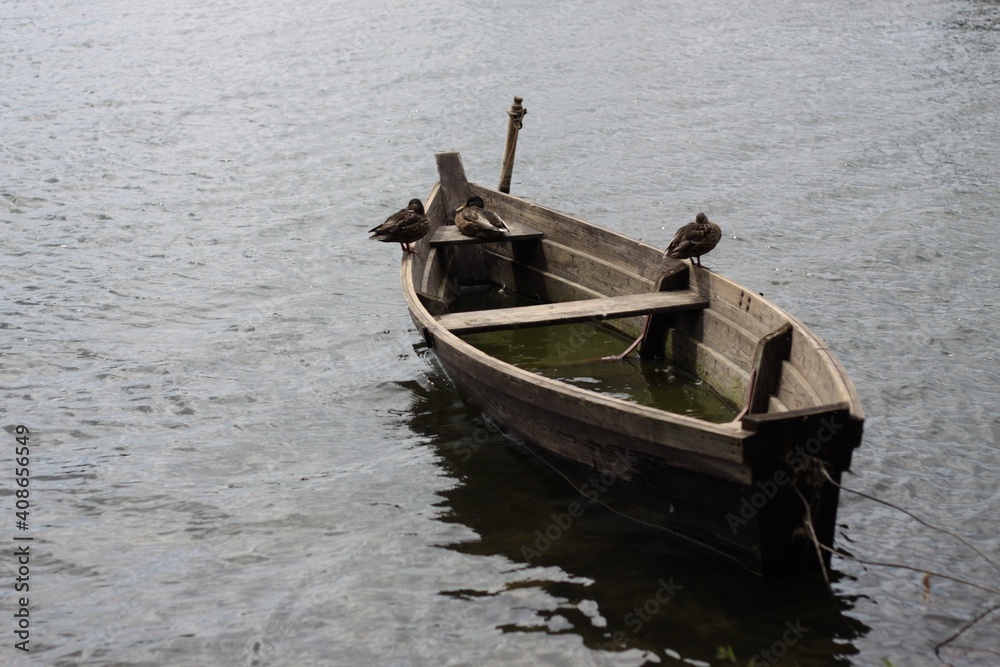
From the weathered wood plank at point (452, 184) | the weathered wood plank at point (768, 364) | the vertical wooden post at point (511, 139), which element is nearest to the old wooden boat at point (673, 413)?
the weathered wood plank at point (768, 364)

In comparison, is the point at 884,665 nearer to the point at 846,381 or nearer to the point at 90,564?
the point at 846,381

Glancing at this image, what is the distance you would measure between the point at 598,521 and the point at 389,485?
1.74 metres

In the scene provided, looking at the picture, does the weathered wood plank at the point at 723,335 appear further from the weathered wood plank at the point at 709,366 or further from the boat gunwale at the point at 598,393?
the boat gunwale at the point at 598,393

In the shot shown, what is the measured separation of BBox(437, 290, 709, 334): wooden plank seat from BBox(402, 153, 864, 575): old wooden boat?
0.6 inches

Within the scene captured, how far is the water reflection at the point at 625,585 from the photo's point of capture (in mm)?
5863

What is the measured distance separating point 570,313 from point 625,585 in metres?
2.45

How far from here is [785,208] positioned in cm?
1400

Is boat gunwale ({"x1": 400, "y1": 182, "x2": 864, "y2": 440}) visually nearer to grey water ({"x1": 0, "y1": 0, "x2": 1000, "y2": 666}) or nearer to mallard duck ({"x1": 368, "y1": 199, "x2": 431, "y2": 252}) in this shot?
mallard duck ({"x1": 368, "y1": 199, "x2": 431, "y2": 252})

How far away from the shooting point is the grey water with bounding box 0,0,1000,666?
626 cm

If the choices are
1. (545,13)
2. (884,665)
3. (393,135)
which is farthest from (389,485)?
(545,13)

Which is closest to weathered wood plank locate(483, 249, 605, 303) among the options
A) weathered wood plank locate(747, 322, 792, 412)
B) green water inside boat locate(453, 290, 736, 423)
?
green water inside boat locate(453, 290, 736, 423)

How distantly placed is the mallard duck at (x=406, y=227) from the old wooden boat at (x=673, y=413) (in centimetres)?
24

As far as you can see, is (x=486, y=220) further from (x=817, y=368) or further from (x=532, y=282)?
(x=817, y=368)

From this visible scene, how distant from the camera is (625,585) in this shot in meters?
6.39
